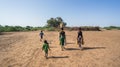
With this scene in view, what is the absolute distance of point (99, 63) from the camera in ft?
35.6

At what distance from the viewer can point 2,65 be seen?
35.0ft

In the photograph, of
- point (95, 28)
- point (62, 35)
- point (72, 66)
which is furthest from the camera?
point (95, 28)

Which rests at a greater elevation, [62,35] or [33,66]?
[62,35]

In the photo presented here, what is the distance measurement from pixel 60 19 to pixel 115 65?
122 meters

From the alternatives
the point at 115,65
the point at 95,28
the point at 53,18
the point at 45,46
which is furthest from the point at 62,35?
the point at 53,18

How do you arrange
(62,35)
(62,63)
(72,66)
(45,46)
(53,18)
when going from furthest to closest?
1. (53,18)
2. (62,35)
3. (45,46)
4. (62,63)
5. (72,66)

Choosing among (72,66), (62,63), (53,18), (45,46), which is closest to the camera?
(72,66)

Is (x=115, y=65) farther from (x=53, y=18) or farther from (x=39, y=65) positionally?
(x=53, y=18)

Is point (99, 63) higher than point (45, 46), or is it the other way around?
point (45, 46)

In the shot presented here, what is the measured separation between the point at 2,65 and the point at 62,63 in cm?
342

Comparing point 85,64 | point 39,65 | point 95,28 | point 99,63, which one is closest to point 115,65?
point 99,63

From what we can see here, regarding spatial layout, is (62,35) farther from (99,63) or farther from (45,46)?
(99,63)

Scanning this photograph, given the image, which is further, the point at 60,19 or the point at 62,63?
the point at 60,19

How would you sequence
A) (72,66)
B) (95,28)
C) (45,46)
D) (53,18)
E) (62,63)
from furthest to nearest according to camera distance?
(53,18) → (95,28) → (45,46) → (62,63) → (72,66)
